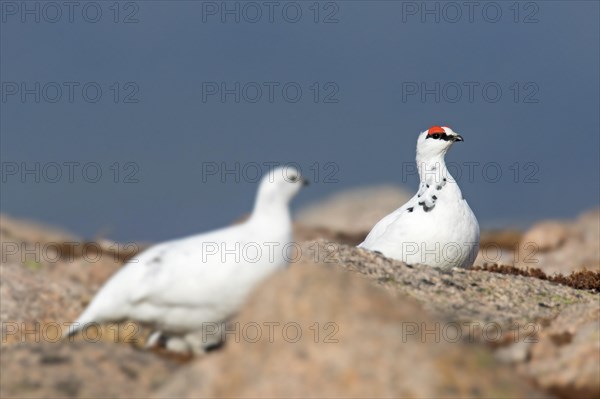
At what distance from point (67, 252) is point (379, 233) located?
8425 millimetres

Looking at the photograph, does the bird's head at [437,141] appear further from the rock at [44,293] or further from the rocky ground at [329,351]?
the rock at [44,293]

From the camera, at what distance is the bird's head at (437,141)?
1544cm

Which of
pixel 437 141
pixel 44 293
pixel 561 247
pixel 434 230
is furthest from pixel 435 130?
pixel 561 247

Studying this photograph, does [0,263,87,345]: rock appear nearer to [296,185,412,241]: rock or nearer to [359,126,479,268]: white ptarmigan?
[359,126,479,268]: white ptarmigan

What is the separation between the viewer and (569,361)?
10227 millimetres

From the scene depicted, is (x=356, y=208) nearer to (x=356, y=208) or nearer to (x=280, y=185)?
(x=356, y=208)

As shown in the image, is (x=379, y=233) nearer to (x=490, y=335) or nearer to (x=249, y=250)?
(x=490, y=335)

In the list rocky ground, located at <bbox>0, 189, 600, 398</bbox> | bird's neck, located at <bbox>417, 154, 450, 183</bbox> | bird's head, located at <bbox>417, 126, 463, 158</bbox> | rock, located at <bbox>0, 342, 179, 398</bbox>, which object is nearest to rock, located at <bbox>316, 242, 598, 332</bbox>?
rocky ground, located at <bbox>0, 189, 600, 398</bbox>

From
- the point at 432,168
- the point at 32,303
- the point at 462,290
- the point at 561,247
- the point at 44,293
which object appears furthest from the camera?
the point at 561,247

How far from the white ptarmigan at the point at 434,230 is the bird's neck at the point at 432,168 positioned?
0.05 ft

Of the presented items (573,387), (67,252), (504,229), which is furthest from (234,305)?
(504,229)

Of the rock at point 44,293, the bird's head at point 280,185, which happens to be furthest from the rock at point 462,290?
the bird's head at point 280,185

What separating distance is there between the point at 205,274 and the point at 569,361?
142 inches

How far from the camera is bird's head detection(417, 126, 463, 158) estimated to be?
15.4 meters
